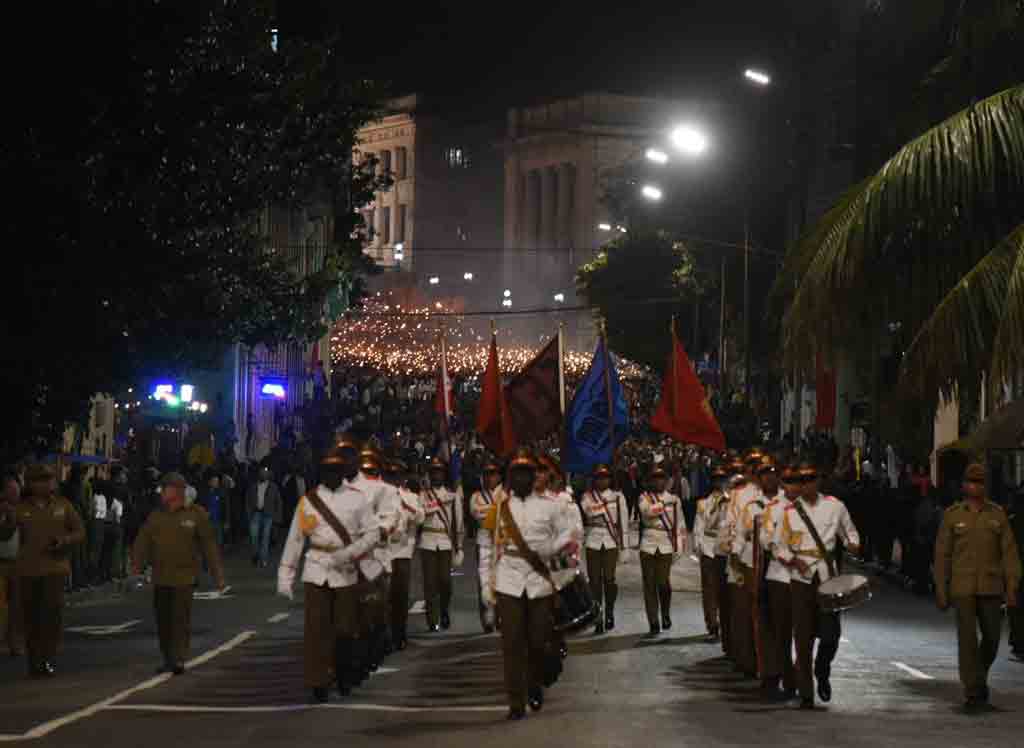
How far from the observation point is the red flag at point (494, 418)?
27.5 m

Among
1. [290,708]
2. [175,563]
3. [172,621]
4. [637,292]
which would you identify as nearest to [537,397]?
[175,563]

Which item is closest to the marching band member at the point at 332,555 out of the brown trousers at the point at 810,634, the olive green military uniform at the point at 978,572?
the brown trousers at the point at 810,634

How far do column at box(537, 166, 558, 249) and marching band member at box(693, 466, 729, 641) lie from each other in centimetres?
13567

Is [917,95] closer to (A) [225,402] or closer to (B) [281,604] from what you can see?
(B) [281,604]

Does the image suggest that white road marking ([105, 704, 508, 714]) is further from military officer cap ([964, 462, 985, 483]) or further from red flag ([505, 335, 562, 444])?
red flag ([505, 335, 562, 444])

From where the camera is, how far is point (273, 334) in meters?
26.0

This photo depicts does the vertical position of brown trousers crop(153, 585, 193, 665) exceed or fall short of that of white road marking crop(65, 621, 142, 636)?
it exceeds it

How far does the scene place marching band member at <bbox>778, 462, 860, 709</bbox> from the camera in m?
15.6

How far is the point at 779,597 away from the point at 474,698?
7.89 ft

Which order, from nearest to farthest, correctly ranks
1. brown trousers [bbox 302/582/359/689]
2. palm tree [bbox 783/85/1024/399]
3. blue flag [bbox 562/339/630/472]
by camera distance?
brown trousers [bbox 302/582/359/689] → palm tree [bbox 783/85/1024/399] → blue flag [bbox 562/339/630/472]

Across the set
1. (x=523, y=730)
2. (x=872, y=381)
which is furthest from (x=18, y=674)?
(x=872, y=381)

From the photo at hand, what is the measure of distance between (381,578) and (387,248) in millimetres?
144243

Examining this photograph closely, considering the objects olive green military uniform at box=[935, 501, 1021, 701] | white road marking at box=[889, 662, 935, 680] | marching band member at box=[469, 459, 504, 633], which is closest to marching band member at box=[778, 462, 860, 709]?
olive green military uniform at box=[935, 501, 1021, 701]

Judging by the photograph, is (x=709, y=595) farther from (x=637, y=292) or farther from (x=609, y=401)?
(x=637, y=292)
